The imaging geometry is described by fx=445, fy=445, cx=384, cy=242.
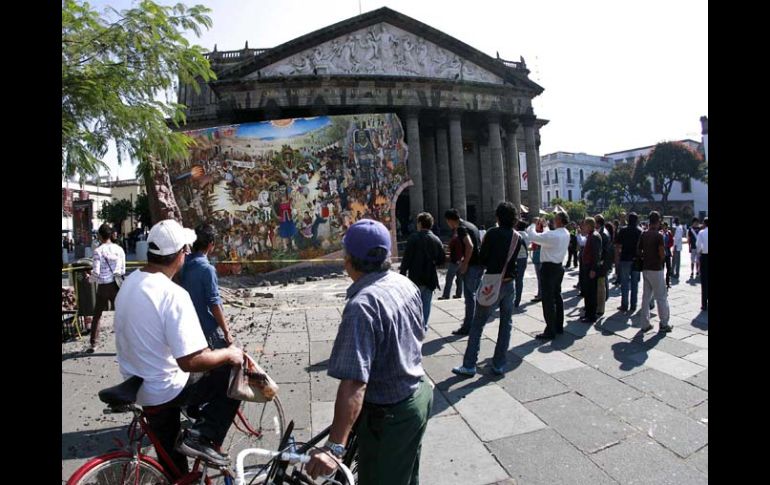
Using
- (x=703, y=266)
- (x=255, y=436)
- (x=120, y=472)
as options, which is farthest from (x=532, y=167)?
(x=120, y=472)

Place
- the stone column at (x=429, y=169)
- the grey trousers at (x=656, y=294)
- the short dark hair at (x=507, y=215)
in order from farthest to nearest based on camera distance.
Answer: the stone column at (x=429, y=169), the grey trousers at (x=656, y=294), the short dark hair at (x=507, y=215)

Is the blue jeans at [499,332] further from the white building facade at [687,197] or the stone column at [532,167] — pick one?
the white building facade at [687,197]

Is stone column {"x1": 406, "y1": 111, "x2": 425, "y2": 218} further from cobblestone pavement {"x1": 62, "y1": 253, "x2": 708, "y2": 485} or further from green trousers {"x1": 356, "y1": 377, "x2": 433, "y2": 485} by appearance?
green trousers {"x1": 356, "y1": 377, "x2": 433, "y2": 485}

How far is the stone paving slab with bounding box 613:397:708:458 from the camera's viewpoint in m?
3.45

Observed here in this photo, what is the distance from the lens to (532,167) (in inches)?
1352

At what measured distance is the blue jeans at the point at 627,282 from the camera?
8.10m

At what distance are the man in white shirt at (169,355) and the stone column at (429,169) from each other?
30319 mm

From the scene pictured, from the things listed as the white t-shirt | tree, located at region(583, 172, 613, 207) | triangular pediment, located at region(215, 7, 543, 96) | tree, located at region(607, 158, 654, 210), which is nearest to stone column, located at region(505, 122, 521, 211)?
triangular pediment, located at region(215, 7, 543, 96)

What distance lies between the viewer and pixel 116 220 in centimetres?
4072

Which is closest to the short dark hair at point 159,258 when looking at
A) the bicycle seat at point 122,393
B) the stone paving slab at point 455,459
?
the bicycle seat at point 122,393

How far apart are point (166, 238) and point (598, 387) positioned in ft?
14.1

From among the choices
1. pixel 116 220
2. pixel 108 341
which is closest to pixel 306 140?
pixel 108 341
